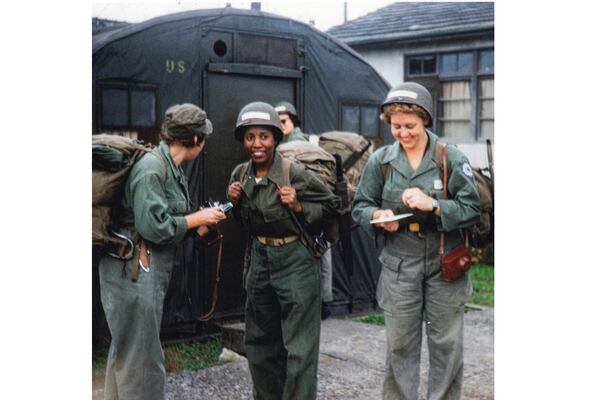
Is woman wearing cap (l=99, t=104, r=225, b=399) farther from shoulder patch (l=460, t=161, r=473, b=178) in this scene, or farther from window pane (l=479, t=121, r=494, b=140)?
window pane (l=479, t=121, r=494, b=140)

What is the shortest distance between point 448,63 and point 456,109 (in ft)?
2.54

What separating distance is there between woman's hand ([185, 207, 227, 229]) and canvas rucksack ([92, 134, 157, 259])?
0.36 metres

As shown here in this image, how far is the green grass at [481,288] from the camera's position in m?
8.36

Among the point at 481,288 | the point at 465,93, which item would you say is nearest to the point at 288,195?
the point at 465,93

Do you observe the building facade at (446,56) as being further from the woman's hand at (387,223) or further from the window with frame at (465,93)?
the woman's hand at (387,223)

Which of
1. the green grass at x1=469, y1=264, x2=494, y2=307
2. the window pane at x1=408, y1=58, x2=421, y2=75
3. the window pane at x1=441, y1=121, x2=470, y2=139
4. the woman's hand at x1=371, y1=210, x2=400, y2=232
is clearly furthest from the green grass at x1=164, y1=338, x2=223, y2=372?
the window pane at x1=408, y1=58, x2=421, y2=75

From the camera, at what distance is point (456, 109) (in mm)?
9211

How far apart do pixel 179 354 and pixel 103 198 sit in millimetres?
2861

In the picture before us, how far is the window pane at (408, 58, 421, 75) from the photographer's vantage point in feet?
34.4

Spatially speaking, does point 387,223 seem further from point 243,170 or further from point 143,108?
point 143,108

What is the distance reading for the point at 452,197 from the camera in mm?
4242

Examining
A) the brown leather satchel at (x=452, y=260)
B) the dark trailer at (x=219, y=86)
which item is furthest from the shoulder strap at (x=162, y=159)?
the dark trailer at (x=219, y=86)
